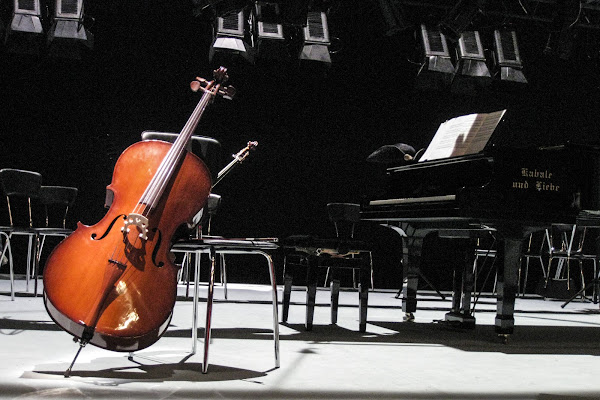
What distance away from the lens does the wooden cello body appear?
1.95 m

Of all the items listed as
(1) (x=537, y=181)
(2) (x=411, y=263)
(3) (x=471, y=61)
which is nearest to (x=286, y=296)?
(2) (x=411, y=263)

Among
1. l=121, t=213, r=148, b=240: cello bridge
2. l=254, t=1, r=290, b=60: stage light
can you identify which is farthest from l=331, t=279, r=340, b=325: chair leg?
l=254, t=1, r=290, b=60: stage light

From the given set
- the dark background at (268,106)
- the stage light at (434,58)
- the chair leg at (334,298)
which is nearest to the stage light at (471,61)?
the stage light at (434,58)

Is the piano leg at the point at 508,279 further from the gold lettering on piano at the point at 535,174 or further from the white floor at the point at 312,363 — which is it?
the gold lettering on piano at the point at 535,174

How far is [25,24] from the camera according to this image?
669 cm

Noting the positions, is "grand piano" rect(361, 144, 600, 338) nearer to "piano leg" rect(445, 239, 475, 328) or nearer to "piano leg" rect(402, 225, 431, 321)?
"piano leg" rect(445, 239, 475, 328)

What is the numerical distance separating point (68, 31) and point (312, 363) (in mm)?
5361

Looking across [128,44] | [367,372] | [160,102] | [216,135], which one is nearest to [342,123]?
[216,135]

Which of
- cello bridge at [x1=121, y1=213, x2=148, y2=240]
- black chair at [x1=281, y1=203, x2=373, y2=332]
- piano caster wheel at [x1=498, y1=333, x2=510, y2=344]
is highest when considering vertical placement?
cello bridge at [x1=121, y1=213, x2=148, y2=240]

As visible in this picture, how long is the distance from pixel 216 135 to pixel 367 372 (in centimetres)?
558

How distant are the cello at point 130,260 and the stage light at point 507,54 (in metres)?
6.33

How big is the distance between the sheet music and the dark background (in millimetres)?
3296

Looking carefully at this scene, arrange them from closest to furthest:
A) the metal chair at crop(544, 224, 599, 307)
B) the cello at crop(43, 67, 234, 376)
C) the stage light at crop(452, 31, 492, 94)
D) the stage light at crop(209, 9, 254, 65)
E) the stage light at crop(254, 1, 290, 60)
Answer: the cello at crop(43, 67, 234, 376) → the metal chair at crop(544, 224, 599, 307) → the stage light at crop(209, 9, 254, 65) → the stage light at crop(254, 1, 290, 60) → the stage light at crop(452, 31, 492, 94)

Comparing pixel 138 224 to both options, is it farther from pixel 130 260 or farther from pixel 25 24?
pixel 25 24
